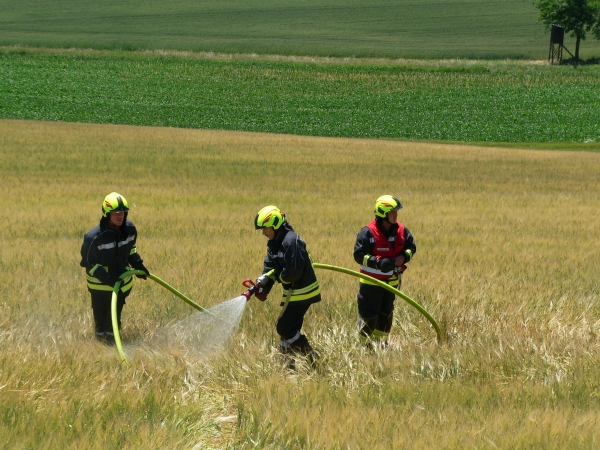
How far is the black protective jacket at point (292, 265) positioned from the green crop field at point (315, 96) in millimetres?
38003

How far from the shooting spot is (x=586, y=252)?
13.6 m

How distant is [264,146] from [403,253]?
25.7 m

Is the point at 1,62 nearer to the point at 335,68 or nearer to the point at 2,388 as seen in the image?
the point at 335,68

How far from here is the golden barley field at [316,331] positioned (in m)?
5.04

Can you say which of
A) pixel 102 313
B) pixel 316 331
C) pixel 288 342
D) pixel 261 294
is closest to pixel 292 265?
pixel 261 294

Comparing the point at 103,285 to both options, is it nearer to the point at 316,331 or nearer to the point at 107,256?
the point at 107,256

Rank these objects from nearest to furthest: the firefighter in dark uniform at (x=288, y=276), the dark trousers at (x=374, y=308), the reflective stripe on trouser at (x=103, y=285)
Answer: the firefighter in dark uniform at (x=288, y=276)
the reflective stripe on trouser at (x=103, y=285)
the dark trousers at (x=374, y=308)

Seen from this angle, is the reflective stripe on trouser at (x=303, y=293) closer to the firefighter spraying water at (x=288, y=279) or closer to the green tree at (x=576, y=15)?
the firefighter spraying water at (x=288, y=279)

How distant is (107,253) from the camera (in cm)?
782

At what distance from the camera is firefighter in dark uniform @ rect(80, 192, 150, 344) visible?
25.3ft

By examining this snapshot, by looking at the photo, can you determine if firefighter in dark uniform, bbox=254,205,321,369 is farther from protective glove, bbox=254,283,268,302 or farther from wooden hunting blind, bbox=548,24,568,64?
wooden hunting blind, bbox=548,24,568,64

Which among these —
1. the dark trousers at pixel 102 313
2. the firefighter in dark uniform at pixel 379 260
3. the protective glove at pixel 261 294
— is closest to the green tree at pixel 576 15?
the firefighter in dark uniform at pixel 379 260

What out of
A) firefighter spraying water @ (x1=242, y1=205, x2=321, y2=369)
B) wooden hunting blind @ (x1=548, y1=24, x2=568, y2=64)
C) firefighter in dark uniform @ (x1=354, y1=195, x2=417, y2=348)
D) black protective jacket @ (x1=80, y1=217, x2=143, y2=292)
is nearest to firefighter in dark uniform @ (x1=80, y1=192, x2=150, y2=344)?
black protective jacket @ (x1=80, y1=217, x2=143, y2=292)

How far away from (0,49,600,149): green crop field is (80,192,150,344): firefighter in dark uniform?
126 feet
